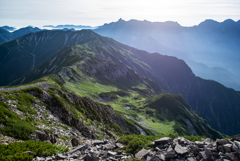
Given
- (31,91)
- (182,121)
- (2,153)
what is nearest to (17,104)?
(31,91)

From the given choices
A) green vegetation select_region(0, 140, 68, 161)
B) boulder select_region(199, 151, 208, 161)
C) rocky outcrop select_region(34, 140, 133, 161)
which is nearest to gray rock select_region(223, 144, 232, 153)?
boulder select_region(199, 151, 208, 161)

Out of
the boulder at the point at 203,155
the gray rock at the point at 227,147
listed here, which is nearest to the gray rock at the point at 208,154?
the boulder at the point at 203,155

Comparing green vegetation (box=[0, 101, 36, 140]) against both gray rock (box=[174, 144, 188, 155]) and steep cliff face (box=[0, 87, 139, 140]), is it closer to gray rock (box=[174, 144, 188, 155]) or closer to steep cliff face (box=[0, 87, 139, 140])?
steep cliff face (box=[0, 87, 139, 140])

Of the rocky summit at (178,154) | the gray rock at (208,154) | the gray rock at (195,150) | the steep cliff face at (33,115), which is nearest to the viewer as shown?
the rocky summit at (178,154)

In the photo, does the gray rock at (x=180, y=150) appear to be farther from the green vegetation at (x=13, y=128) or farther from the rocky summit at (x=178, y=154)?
the green vegetation at (x=13, y=128)

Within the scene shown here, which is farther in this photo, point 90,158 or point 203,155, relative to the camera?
point 90,158

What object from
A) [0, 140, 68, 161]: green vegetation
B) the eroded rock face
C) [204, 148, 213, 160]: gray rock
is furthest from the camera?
[204, 148, 213, 160]: gray rock

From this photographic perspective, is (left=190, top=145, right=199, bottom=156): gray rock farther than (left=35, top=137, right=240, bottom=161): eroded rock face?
Yes

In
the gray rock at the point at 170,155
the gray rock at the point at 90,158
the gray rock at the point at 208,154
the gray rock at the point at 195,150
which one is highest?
the gray rock at the point at 208,154

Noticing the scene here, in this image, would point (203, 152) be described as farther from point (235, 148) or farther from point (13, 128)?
point (13, 128)

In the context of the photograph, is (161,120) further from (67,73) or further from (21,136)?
(21,136)

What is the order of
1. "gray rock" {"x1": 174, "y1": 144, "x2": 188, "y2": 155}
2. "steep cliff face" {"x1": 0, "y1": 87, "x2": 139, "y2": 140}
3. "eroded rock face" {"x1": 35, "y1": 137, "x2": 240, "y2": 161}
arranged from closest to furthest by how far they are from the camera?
1. "eroded rock face" {"x1": 35, "y1": 137, "x2": 240, "y2": 161}
2. "gray rock" {"x1": 174, "y1": 144, "x2": 188, "y2": 155}
3. "steep cliff face" {"x1": 0, "y1": 87, "x2": 139, "y2": 140}

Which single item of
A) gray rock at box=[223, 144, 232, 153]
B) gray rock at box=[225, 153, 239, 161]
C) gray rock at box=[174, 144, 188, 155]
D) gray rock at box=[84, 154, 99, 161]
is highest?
gray rock at box=[223, 144, 232, 153]

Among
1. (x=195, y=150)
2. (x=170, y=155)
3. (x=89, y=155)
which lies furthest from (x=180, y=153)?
(x=89, y=155)
